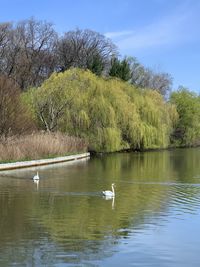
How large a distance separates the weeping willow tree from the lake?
19.9 meters

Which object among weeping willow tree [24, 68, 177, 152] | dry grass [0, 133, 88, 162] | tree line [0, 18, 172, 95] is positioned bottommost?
dry grass [0, 133, 88, 162]

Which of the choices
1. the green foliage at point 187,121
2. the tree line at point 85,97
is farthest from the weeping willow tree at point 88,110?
the green foliage at point 187,121

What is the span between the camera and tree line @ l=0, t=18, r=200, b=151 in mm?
42575

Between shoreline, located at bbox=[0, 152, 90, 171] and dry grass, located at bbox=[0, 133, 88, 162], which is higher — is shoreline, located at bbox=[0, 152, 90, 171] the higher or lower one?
the lower one

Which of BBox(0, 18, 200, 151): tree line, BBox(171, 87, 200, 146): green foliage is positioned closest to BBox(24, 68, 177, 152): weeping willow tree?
BBox(0, 18, 200, 151): tree line

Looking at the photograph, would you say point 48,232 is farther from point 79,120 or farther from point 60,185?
point 79,120

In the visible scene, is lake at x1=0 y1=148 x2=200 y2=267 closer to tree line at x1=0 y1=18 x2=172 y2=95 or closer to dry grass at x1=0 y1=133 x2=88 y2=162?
dry grass at x1=0 y1=133 x2=88 y2=162

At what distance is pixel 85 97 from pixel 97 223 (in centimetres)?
3116

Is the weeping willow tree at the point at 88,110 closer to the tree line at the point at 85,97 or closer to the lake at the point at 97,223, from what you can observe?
the tree line at the point at 85,97

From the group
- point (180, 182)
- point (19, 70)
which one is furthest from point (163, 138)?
point (180, 182)

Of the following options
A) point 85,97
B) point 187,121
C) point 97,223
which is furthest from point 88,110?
point 97,223

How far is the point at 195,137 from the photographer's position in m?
65.9

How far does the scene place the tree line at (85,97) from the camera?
4258cm

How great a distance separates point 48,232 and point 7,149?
58.4ft
